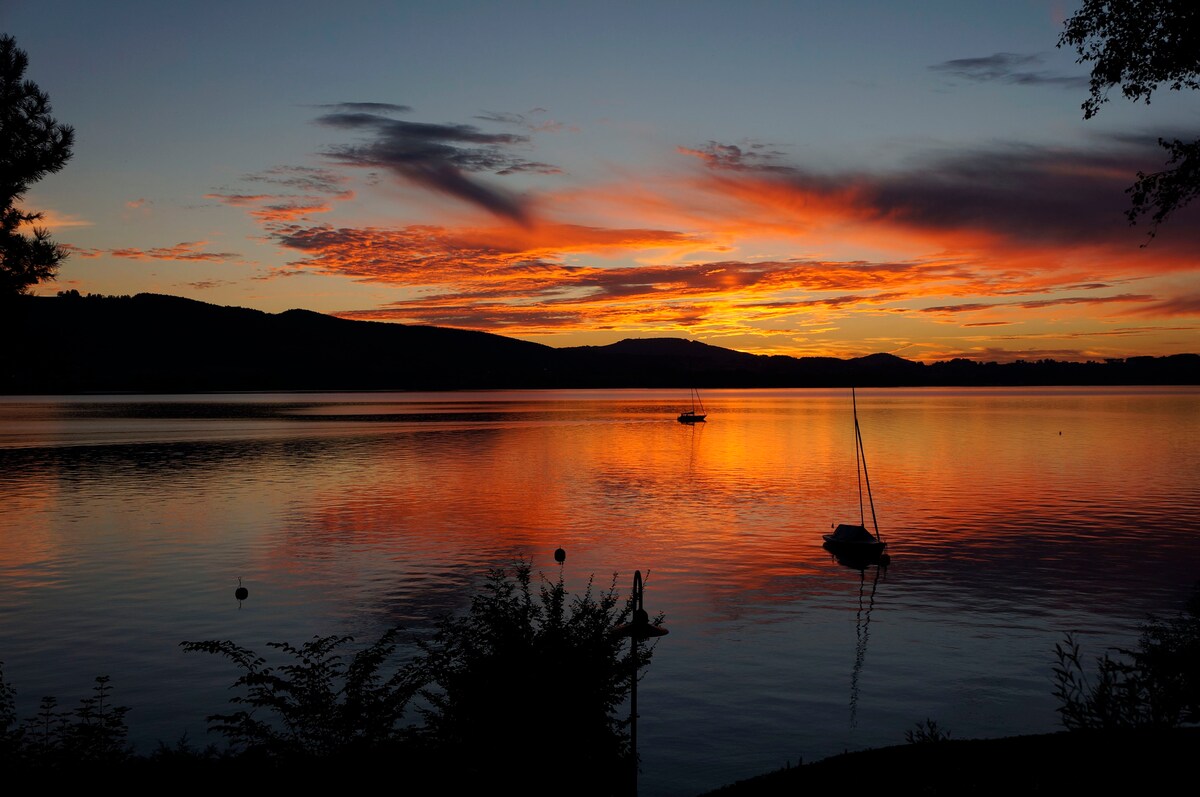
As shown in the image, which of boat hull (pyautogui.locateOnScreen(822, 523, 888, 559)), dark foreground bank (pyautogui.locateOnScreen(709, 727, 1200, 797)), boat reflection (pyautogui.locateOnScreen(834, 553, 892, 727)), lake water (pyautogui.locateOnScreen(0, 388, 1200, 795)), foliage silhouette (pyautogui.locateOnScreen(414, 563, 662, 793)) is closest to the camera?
dark foreground bank (pyautogui.locateOnScreen(709, 727, 1200, 797))

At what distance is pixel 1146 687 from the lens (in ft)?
74.6

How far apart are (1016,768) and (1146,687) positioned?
33.3 feet

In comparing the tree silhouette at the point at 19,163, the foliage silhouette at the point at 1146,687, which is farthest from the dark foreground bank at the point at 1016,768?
the tree silhouette at the point at 19,163

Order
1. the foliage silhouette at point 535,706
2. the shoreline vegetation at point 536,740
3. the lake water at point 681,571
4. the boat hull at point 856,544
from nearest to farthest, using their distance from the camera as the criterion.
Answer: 1. the shoreline vegetation at point 536,740
2. the foliage silhouette at point 535,706
3. the lake water at point 681,571
4. the boat hull at point 856,544

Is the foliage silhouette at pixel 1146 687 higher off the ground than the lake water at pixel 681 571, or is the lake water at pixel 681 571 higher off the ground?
the foliage silhouette at pixel 1146 687

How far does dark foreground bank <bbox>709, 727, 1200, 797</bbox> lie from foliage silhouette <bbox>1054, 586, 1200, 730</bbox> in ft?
1.35

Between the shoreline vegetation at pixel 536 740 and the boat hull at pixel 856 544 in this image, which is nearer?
the shoreline vegetation at pixel 536 740

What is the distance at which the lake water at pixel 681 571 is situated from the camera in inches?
1174

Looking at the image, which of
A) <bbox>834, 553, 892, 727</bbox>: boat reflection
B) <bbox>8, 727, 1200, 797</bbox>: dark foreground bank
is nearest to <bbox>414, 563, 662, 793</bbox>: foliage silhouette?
<bbox>8, 727, 1200, 797</bbox>: dark foreground bank

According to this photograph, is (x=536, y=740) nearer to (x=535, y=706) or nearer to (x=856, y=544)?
(x=535, y=706)

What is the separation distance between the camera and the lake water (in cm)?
2981

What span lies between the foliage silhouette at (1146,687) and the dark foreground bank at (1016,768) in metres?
0.41

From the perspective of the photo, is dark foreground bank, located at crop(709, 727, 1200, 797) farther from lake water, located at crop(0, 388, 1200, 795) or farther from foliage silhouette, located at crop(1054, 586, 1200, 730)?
lake water, located at crop(0, 388, 1200, 795)

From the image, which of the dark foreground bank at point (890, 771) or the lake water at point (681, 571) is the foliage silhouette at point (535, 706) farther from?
the lake water at point (681, 571)
